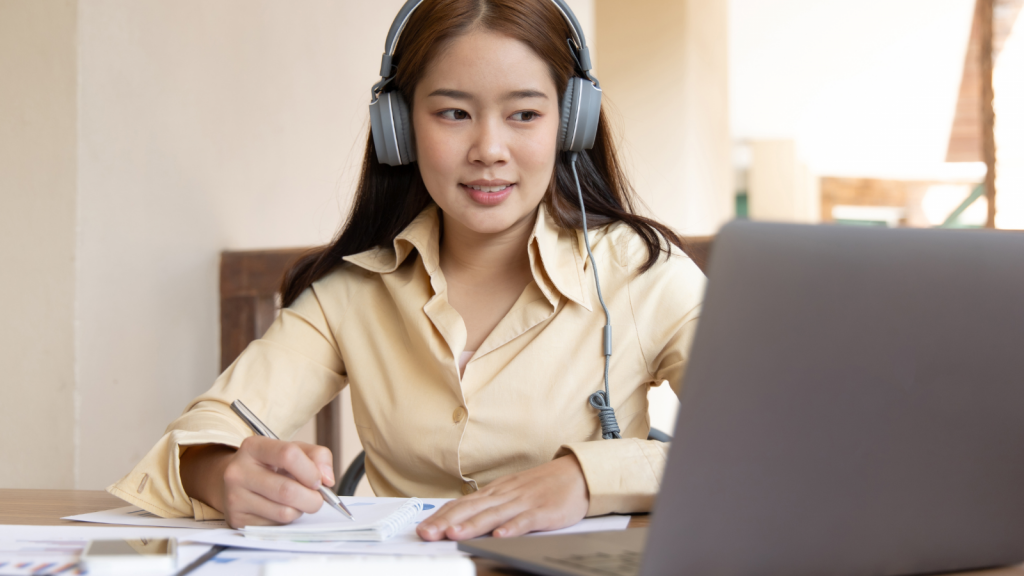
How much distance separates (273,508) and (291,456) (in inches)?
2.0

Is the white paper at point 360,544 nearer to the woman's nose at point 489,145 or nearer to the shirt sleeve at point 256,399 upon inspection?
the shirt sleeve at point 256,399

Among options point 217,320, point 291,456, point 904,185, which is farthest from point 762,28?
point 904,185

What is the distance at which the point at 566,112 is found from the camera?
115 cm

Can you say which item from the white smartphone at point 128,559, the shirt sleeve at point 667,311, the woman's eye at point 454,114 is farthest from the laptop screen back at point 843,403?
the woman's eye at point 454,114

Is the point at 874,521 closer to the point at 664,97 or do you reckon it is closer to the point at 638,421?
the point at 638,421

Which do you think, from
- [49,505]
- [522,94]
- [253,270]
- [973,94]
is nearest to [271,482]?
[49,505]

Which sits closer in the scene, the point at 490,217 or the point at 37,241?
the point at 490,217

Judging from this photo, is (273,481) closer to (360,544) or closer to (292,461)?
(292,461)

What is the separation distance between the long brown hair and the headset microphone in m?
0.02

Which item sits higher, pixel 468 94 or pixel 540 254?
pixel 468 94

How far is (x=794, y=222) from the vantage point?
444 mm

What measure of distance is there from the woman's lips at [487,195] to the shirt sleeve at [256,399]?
301 millimetres

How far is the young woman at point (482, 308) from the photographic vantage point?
3.49 feet

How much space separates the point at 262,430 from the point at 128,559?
37cm
